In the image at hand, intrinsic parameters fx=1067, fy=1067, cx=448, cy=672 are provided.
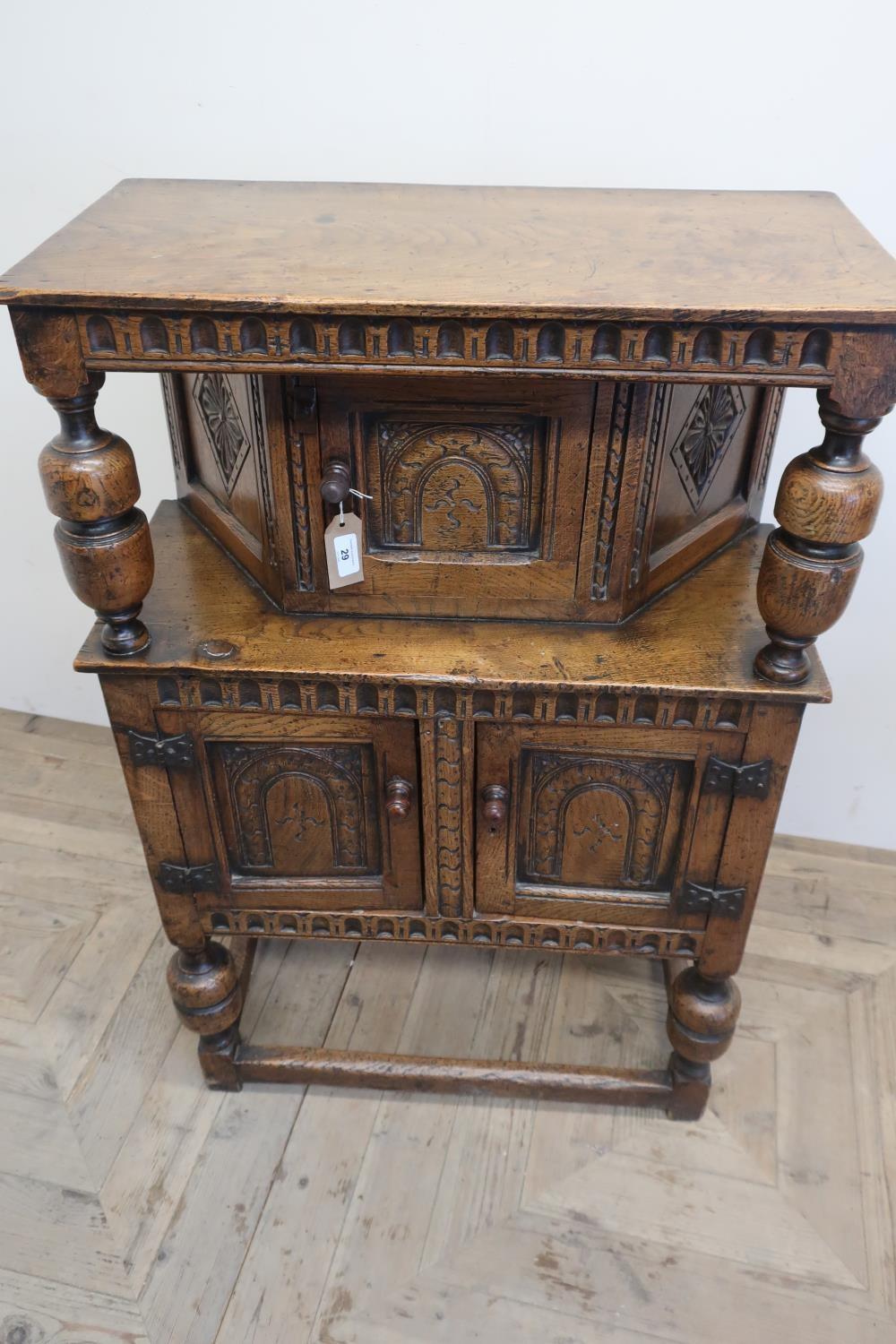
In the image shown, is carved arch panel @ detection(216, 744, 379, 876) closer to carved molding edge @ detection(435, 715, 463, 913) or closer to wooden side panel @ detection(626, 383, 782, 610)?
carved molding edge @ detection(435, 715, 463, 913)

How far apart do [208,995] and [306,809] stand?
35cm

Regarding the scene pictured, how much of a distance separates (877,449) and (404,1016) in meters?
1.14

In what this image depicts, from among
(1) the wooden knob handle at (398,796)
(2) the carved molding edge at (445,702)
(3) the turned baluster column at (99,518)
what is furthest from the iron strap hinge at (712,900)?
(3) the turned baluster column at (99,518)

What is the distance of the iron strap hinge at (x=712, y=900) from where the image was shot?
1.31 meters

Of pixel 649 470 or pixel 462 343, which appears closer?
pixel 462 343

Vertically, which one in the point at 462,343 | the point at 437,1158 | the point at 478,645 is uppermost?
the point at 462,343

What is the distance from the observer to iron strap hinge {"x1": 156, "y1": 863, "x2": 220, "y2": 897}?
1370mm

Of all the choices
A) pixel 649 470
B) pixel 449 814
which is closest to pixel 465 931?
pixel 449 814

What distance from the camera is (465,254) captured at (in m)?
1.05

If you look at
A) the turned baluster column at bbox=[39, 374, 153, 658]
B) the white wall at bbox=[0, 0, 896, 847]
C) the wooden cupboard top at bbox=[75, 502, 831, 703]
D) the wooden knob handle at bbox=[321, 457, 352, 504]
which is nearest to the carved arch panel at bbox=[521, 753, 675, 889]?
the wooden cupboard top at bbox=[75, 502, 831, 703]

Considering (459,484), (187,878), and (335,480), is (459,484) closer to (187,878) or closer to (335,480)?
(335,480)

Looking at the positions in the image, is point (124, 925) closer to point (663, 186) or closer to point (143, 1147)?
point (143, 1147)

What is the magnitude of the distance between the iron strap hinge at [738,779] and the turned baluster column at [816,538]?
12 centimetres

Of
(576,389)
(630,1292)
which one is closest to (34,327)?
(576,389)
